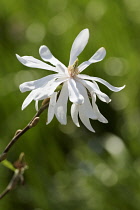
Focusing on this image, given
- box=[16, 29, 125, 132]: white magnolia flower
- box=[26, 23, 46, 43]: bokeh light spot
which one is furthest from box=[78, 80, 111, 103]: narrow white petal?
box=[26, 23, 46, 43]: bokeh light spot

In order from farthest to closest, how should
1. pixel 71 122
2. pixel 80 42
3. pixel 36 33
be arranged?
1. pixel 36 33
2. pixel 71 122
3. pixel 80 42

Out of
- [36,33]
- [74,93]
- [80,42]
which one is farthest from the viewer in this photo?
[36,33]

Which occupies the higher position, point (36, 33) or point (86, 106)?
point (36, 33)

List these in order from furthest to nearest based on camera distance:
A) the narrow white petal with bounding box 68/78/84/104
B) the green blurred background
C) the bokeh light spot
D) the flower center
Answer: the bokeh light spot → the green blurred background → the flower center → the narrow white petal with bounding box 68/78/84/104

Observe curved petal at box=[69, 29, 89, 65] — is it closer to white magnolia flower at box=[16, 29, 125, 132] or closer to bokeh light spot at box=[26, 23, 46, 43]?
white magnolia flower at box=[16, 29, 125, 132]

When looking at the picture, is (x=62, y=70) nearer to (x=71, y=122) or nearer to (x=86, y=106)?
(x=86, y=106)

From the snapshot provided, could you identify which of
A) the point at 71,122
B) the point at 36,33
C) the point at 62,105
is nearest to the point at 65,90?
the point at 62,105

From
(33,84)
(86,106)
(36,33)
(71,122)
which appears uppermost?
(36,33)
